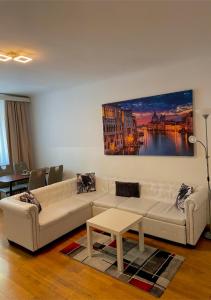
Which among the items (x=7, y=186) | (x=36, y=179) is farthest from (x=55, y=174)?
(x=7, y=186)

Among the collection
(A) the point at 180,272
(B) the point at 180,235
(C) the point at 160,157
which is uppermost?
(C) the point at 160,157

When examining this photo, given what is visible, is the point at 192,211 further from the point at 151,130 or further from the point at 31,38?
the point at 31,38

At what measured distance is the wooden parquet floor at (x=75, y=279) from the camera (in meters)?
2.13

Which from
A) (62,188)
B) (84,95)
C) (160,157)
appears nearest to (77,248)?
(62,188)

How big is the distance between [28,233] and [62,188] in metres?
1.25

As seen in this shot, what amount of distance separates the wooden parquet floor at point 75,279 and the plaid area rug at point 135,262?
7 cm

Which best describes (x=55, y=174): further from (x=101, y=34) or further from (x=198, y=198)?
(x=101, y=34)

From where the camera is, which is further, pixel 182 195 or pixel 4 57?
pixel 182 195

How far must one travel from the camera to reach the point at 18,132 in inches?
224

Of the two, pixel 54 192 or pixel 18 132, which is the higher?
pixel 18 132

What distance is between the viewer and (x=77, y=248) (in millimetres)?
3002

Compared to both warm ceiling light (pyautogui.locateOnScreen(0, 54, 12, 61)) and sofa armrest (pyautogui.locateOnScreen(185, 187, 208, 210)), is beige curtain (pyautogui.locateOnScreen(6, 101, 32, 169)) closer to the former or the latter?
warm ceiling light (pyautogui.locateOnScreen(0, 54, 12, 61))

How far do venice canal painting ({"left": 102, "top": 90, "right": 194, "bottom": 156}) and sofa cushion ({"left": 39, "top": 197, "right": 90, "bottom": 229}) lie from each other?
128 cm

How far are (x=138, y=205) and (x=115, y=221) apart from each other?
764 mm
